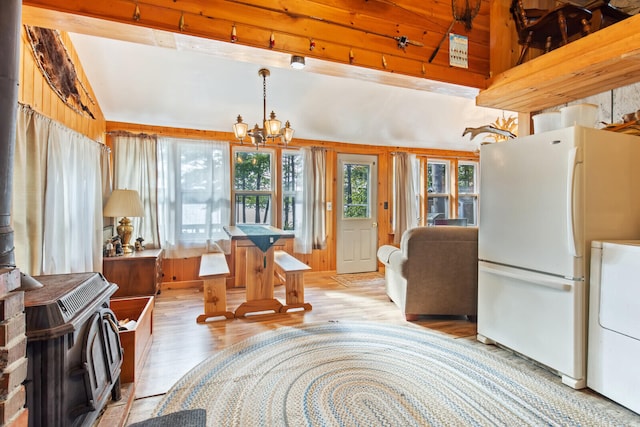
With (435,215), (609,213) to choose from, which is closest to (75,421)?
(609,213)

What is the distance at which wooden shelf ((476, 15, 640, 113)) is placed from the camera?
6.23ft

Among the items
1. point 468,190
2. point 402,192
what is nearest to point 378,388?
point 402,192

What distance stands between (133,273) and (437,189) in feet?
17.4

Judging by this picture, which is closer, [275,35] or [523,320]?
[275,35]

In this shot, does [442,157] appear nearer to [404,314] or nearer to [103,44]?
[404,314]

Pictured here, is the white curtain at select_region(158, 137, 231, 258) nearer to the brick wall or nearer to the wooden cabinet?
the wooden cabinet

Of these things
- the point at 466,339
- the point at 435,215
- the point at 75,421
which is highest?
the point at 435,215

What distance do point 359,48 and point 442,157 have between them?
13.9 ft

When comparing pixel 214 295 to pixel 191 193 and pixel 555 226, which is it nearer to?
pixel 191 193

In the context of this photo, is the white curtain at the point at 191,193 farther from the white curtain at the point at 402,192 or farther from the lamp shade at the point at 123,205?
the white curtain at the point at 402,192

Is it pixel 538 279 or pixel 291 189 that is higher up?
pixel 291 189

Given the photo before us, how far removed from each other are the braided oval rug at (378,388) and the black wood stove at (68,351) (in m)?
0.49

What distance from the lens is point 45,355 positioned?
1156 millimetres

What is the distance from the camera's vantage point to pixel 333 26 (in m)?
2.25
